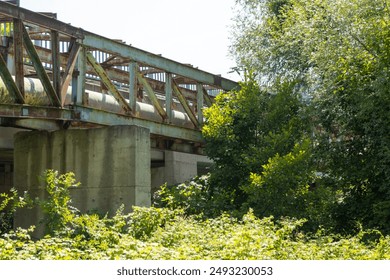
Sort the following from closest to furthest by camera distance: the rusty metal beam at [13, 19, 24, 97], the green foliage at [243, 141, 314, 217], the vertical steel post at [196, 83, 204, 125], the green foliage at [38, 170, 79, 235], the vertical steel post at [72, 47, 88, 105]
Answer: the green foliage at [38, 170, 79, 235] < the rusty metal beam at [13, 19, 24, 97] < the vertical steel post at [72, 47, 88, 105] < the green foliage at [243, 141, 314, 217] < the vertical steel post at [196, 83, 204, 125]

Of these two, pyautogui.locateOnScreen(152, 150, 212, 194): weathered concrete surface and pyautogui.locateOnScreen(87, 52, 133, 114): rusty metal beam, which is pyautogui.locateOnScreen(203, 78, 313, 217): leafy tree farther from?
pyautogui.locateOnScreen(87, 52, 133, 114): rusty metal beam

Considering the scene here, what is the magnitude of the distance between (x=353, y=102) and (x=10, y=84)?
940cm

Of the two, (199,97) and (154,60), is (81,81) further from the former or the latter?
(199,97)

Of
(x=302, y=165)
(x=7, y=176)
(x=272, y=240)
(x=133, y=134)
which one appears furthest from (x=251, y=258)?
(x=7, y=176)

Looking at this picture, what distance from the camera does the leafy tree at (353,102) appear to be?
61.5 ft

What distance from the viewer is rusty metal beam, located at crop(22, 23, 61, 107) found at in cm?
1509

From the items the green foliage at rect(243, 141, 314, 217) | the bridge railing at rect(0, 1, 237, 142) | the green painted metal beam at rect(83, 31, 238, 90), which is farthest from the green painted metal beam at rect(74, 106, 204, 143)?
the green foliage at rect(243, 141, 314, 217)

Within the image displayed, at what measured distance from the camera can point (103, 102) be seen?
64.2 ft

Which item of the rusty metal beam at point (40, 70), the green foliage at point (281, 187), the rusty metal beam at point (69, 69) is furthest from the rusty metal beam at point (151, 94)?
the rusty metal beam at point (40, 70)

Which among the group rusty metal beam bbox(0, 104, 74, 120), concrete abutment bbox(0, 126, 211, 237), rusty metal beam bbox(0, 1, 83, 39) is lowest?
concrete abutment bbox(0, 126, 211, 237)

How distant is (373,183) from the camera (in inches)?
778

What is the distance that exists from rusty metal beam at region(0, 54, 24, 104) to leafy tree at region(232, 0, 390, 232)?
28.1ft

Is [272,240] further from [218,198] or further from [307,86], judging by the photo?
[307,86]

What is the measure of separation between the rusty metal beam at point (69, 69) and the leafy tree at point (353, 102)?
7.11m
